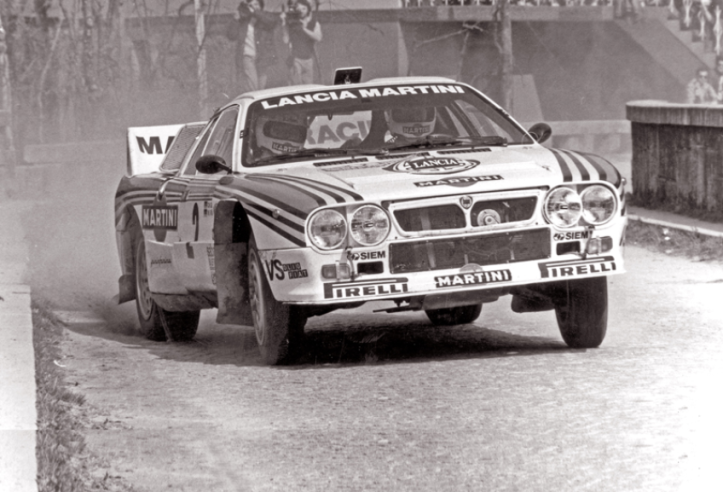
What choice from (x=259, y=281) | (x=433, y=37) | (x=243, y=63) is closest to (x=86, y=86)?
(x=243, y=63)

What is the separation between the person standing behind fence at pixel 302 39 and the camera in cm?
2453

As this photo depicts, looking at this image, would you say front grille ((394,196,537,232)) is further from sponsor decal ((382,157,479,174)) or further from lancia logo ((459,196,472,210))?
sponsor decal ((382,157,479,174))

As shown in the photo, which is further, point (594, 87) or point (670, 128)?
point (594, 87)

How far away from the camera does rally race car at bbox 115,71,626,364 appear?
772 cm

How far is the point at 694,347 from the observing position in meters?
8.22

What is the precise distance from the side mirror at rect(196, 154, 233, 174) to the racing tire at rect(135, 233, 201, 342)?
147 cm

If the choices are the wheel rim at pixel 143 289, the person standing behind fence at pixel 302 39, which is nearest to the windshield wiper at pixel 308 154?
the wheel rim at pixel 143 289

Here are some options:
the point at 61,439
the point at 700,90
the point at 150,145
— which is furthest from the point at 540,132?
the point at 700,90

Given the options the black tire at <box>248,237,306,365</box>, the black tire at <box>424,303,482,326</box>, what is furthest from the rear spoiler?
the black tire at <box>248,237,306,365</box>

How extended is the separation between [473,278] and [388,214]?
52 cm

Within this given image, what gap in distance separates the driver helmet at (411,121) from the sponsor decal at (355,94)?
0.15 metres

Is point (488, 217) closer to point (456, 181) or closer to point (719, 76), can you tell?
point (456, 181)

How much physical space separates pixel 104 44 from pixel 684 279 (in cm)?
1651

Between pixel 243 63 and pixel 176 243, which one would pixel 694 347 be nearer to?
pixel 176 243
